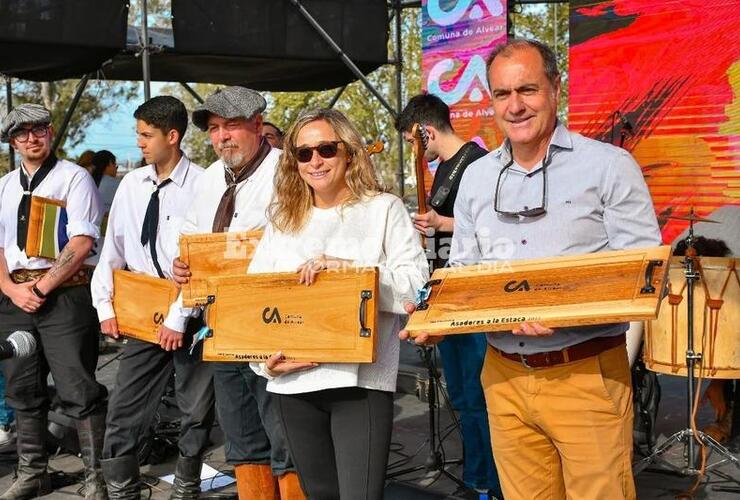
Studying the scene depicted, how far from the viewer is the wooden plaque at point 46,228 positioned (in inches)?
180

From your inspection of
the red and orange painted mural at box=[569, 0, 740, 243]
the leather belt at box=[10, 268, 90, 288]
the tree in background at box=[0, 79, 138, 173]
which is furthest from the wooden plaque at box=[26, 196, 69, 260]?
the tree in background at box=[0, 79, 138, 173]

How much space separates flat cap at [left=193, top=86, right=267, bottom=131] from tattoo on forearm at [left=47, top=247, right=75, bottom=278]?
1264 millimetres

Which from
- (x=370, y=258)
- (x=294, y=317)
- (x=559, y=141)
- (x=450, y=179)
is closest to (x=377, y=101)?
(x=450, y=179)

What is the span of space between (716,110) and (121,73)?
6326mm

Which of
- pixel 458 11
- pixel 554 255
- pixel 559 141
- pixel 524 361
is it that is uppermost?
pixel 458 11

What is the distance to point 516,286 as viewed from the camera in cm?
246

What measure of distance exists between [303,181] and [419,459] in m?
2.88

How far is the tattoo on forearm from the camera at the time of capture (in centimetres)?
458

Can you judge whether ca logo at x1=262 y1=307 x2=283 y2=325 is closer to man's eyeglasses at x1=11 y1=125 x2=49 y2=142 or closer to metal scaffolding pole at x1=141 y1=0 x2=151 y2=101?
man's eyeglasses at x1=11 y1=125 x2=49 y2=142

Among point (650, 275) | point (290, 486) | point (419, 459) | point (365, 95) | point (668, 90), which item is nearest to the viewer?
point (650, 275)

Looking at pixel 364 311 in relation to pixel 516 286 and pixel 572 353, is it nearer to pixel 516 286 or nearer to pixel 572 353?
pixel 516 286

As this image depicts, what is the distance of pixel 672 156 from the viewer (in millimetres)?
6613

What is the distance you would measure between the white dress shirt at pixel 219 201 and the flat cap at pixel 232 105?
220 mm

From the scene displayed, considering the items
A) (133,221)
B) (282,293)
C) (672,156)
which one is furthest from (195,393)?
(672,156)
